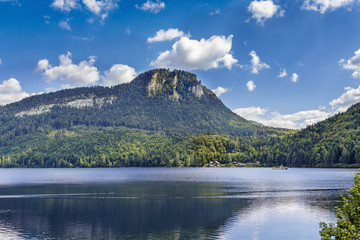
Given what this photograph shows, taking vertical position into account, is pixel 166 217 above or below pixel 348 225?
below

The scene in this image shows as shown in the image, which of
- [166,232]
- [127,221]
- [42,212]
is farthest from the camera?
[42,212]

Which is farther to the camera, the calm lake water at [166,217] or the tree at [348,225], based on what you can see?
the calm lake water at [166,217]

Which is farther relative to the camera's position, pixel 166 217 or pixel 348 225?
pixel 166 217

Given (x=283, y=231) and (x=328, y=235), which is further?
(x=283, y=231)

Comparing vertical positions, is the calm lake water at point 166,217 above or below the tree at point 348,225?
below

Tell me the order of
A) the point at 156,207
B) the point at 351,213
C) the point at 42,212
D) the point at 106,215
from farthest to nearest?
the point at 156,207 < the point at 42,212 < the point at 106,215 < the point at 351,213

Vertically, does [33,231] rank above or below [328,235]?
below

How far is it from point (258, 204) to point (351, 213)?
50966 mm

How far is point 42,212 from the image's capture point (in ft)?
A: 216

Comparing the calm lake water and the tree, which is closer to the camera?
the tree

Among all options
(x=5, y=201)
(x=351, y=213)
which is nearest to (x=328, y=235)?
(x=351, y=213)

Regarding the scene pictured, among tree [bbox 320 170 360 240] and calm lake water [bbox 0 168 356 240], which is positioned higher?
tree [bbox 320 170 360 240]

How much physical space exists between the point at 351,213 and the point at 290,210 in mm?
43685

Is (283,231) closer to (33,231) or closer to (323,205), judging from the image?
(323,205)
